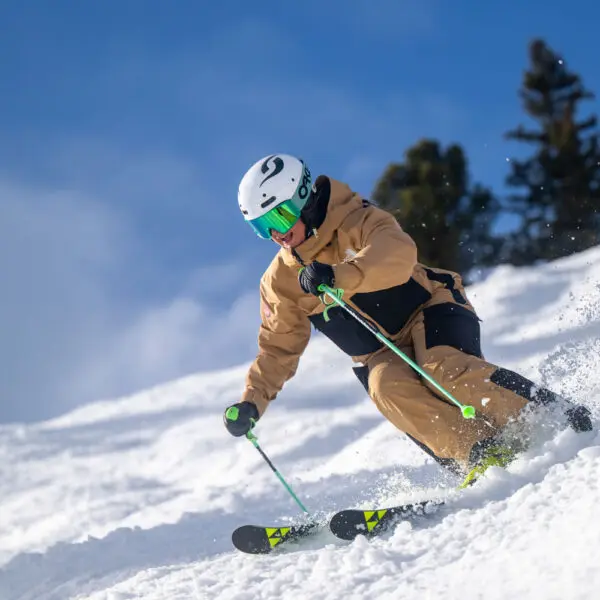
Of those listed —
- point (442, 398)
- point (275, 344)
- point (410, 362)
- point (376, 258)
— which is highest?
point (275, 344)

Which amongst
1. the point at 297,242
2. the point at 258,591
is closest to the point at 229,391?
the point at 297,242

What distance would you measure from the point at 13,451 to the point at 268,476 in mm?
7202

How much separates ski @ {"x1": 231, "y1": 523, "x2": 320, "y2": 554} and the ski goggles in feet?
5.72

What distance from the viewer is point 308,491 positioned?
7.86 m

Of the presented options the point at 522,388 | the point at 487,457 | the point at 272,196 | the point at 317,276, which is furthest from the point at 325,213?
the point at 487,457

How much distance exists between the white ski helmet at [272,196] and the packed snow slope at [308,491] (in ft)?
5.97

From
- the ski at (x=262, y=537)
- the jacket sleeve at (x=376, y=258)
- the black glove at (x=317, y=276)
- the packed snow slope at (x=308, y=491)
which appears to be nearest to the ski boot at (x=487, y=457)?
the packed snow slope at (x=308, y=491)

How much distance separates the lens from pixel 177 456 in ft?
41.2

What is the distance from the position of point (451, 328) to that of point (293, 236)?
1.10m

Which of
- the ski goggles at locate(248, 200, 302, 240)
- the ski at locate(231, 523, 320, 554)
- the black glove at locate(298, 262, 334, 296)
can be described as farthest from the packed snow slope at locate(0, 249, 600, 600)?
the ski goggles at locate(248, 200, 302, 240)

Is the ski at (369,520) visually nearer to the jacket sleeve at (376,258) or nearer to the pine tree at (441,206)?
the jacket sleeve at (376,258)

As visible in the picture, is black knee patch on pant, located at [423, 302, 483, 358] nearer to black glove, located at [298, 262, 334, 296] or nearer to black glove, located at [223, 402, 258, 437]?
black glove, located at [298, 262, 334, 296]

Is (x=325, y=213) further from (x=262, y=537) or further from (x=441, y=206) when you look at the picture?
(x=441, y=206)

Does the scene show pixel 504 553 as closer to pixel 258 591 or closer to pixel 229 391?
pixel 258 591
